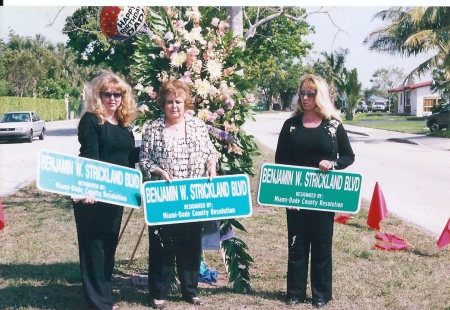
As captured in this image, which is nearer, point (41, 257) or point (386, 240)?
point (41, 257)

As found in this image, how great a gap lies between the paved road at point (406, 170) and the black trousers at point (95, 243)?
1.75 metres

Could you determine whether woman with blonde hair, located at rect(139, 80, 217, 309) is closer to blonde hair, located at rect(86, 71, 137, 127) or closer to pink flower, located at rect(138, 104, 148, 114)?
blonde hair, located at rect(86, 71, 137, 127)

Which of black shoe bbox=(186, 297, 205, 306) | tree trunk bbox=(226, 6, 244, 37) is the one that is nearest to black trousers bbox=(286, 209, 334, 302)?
black shoe bbox=(186, 297, 205, 306)

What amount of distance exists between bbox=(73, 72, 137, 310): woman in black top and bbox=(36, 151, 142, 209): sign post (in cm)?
7

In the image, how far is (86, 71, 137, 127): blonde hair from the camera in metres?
3.75

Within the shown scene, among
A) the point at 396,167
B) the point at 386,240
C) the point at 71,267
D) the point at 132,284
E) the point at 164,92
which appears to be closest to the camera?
the point at 164,92

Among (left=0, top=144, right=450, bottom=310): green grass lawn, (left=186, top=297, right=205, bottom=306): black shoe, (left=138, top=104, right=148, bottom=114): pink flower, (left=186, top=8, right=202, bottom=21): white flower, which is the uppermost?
(left=186, top=8, right=202, bottom=21): white flower

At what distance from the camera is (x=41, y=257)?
5.71m

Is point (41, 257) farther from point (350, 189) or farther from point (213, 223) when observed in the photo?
point (350, 189)

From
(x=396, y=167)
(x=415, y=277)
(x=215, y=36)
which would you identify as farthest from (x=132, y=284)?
(x=396, y=167)

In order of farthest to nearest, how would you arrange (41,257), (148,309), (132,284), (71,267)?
(41,257), (71,267), (132,284), (148,309)

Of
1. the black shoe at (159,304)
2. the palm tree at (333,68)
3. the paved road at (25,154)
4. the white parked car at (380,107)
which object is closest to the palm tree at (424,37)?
the palm tree at (333,68)

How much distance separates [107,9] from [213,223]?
7.04 feet

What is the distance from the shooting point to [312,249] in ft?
13.6
